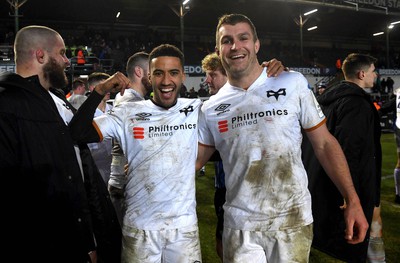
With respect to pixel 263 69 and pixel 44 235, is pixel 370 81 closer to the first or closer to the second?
pixel 263 69

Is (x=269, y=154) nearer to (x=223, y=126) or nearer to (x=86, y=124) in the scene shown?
(x=223, y=126)

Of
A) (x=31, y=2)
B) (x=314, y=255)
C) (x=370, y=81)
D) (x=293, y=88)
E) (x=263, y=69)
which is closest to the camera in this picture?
(x=293, y=88)

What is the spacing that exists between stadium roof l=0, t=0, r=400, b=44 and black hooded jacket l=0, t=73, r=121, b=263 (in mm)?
19652

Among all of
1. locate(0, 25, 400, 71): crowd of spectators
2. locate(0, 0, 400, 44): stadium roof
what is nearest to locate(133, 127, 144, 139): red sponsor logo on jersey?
locate(0, 25, 400, 71): crowd of spectators

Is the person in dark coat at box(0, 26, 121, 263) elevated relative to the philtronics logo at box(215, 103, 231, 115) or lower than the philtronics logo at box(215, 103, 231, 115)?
lower

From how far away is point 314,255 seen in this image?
171 inches

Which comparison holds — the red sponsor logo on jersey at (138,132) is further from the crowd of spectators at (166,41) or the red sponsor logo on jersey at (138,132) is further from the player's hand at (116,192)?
the crowd of spectators at (166,41)

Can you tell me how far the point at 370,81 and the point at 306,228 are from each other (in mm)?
2176

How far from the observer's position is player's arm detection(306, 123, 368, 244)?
220 cm

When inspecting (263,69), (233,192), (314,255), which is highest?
(263,69)

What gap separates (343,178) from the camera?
Result: 226 centimetres

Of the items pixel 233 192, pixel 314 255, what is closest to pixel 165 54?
pixel 233 192

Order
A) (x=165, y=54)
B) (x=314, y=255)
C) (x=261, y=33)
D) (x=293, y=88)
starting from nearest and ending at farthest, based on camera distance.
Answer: (x=293, y=88) < (x=165, y=54) < (x=314, y=255) < (x=261, y=33)

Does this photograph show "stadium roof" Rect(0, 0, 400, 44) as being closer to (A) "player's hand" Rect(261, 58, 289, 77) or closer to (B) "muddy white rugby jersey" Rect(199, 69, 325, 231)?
(A) "player's hand" Rect(261, 58, 289, 77)
